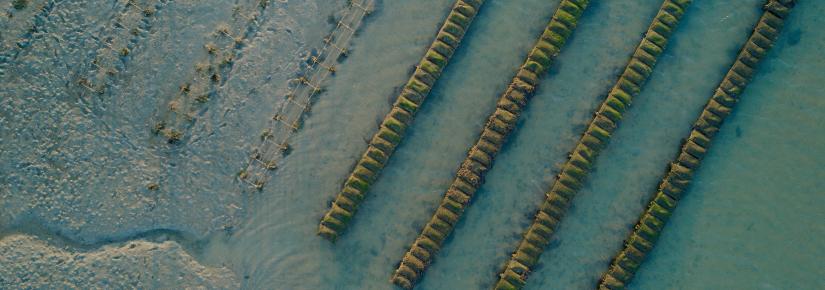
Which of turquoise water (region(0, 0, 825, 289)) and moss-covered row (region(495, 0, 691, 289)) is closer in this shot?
moss-covered row (region(495, 0, 691, 289))

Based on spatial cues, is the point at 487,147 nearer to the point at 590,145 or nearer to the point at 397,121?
the point at 397,121

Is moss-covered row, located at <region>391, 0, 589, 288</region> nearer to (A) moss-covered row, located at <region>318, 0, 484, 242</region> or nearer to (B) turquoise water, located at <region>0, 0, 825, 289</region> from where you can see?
(B) turquoise water, located at <region>0, 0, 825, 289</region>

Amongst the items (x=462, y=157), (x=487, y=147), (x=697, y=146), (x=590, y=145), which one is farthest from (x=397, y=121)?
(x=697, y=146)

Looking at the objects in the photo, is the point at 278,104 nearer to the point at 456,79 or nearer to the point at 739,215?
the point at 456,79

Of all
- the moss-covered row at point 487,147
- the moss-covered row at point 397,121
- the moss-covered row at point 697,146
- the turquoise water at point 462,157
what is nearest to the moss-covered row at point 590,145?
the turquoise water at point 462,157

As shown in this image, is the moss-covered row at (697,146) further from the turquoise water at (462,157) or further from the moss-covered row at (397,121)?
the moss-covered row at (397,121)

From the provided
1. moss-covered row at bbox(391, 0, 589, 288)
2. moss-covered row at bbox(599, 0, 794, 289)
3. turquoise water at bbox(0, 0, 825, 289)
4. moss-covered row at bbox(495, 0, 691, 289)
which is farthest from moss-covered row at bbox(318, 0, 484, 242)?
moss-covered row at bbox(599, 0, 794, 289)

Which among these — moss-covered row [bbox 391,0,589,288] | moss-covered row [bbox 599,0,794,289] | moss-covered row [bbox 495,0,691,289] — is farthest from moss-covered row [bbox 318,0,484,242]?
moss-covered row [bbox 599,0,794,289]
